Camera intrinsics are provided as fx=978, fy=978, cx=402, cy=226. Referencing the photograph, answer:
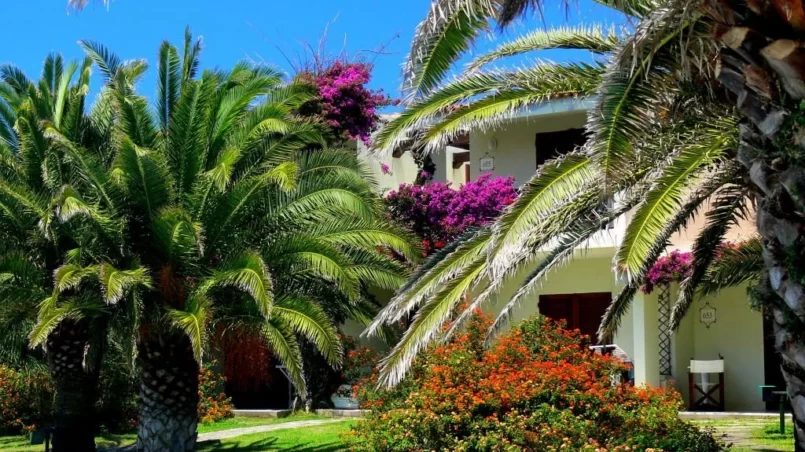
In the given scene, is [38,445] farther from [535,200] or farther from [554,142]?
[535,200]

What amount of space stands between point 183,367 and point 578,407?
5553 mm

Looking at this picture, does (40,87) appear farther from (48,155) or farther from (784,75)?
(784,75)

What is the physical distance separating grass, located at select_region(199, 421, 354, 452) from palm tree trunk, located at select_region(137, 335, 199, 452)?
193cm

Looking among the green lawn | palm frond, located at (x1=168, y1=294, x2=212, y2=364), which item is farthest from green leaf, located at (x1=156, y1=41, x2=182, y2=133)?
the green lawn

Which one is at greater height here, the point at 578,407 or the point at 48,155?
the point at 48,155

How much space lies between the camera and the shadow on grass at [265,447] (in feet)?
47.8

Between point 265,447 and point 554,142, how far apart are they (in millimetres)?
9543

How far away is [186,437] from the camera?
13.5 m

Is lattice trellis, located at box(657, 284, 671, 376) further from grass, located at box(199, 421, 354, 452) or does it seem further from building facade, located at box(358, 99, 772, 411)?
grass, located at box(199, 421, 354, 452)

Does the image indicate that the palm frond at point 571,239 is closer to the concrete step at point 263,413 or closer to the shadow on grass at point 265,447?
the shadow on grass at point 265,447

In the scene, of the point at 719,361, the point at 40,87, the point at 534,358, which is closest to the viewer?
the point at 534,358

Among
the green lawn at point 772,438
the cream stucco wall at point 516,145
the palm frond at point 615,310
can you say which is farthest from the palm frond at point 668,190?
the cream stucco wall at point 516,145

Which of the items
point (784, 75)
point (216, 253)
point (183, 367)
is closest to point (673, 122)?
point (784, 75)

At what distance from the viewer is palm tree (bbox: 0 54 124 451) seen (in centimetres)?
1334
